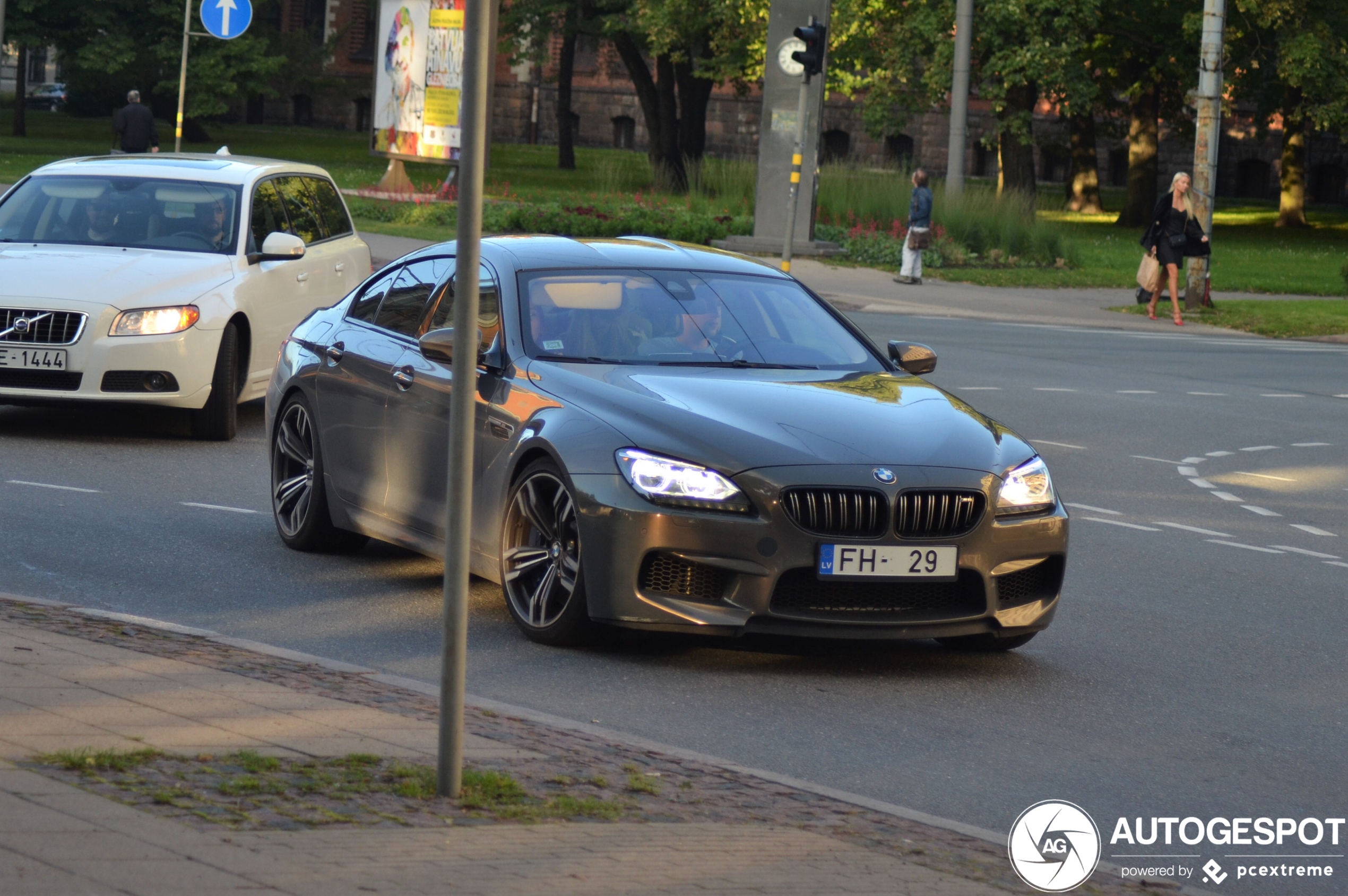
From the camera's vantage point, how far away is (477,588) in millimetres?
8438

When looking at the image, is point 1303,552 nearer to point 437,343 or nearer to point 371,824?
point 437,343

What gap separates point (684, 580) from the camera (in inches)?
269

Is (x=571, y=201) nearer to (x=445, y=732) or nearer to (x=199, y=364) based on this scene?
(x=199, y=364)

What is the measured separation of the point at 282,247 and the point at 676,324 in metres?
4.80

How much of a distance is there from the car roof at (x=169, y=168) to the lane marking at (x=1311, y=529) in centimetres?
701

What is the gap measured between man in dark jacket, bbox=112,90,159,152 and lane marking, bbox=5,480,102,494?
26791mm

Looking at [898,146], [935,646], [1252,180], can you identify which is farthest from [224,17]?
[898,146]

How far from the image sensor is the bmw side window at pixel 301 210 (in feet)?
44.2

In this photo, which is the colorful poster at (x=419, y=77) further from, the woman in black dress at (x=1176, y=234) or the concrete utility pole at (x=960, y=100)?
the woman in black dress at (x=1176, y=234)

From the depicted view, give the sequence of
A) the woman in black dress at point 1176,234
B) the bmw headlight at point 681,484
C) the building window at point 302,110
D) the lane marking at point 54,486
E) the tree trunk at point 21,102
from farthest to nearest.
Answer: the building window at point 302,110, the tree trunk at point 21,102, the woman in black dress at point 1176,234, the lane marking at point 54,486, the bmw headlight at point 681,484

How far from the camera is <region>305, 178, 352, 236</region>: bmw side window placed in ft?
46.3

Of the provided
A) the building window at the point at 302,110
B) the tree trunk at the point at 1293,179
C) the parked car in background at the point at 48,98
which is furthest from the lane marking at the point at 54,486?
the building window at the point at 302,110

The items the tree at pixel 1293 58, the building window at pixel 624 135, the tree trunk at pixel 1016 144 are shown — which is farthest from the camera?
the building window at pixel 624 135

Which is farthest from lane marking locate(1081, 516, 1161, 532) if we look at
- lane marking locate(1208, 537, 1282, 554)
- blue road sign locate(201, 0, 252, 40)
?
blue road sign locate(201, 0, 252, 40)
